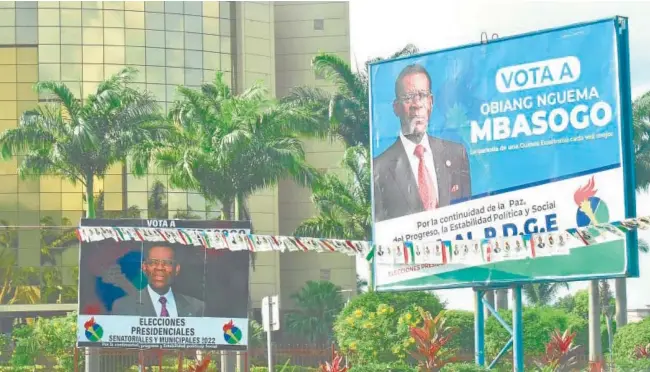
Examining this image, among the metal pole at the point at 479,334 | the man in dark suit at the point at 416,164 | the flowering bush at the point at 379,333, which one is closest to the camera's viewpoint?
the man in dark suit at the point at 416,164

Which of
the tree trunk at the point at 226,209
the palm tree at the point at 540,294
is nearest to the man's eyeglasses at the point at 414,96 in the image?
the tree trunk at the point at 226,209

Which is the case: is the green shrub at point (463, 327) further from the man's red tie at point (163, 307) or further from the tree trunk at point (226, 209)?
the man's red tie at point (163, 307)

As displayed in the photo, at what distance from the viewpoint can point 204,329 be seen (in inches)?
1395

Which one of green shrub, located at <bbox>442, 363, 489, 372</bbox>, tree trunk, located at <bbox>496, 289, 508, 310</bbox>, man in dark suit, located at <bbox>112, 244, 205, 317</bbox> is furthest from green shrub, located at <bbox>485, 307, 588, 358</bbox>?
green shrub, located at <bbox>442, 363, 489, 372</bbox>

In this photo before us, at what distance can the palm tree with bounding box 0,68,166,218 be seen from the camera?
46781 mm

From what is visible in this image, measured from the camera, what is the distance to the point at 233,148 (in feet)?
146

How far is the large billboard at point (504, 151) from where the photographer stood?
81.7ft

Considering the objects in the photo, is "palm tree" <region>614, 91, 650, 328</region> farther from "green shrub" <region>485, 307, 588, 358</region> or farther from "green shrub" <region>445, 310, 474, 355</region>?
"green shrub" <region>445, 310, 474, 355</region>

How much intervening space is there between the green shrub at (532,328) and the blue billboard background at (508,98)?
2209cm

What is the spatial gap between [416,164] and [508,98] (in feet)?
8.36

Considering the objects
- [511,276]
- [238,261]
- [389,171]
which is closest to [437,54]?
[389,171]

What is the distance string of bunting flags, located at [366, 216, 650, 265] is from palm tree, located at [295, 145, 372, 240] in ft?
71.5

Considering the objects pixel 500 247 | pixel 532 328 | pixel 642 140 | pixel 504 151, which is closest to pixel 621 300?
pixel 642 140

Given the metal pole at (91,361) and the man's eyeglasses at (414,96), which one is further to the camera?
the metal pole at (91,361)
